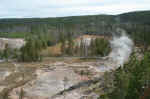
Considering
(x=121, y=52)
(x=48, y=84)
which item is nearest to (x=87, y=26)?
(x=121, y=52)

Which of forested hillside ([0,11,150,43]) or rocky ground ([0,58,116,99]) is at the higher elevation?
forested hillside ([0,11,150,43])

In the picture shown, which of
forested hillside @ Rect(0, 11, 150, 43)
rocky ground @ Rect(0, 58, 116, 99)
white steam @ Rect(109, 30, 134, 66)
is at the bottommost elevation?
rocky ground @ Rect(0, 58, 116, 99)

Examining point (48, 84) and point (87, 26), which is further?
point (87, 26)

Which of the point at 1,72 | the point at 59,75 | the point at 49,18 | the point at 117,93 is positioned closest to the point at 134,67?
the point at 117,93

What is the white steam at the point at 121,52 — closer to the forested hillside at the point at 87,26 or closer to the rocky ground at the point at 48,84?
the rocky ground at the point at 48,84

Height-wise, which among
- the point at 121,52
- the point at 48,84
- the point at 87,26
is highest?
the point at 87,26

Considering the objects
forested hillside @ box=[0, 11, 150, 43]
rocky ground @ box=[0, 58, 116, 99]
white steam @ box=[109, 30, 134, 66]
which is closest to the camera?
rocky ground @ box=[0, 58, 116, 99]

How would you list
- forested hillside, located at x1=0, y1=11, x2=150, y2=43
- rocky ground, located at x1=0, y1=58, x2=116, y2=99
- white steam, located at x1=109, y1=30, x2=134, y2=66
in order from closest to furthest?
rocky ground, located at x1=0, y1=58, x2=116, y2=99 → white steam, located at x1=109, y1=30, x2=134, y2=66 → forested hillside, located at x1=0, y1=11, x2=150, y2=43

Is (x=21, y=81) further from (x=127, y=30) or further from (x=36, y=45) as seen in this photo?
(x=127, y=30)

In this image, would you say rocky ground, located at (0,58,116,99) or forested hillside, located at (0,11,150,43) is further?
forested hillside, located at (0,11,150,43)

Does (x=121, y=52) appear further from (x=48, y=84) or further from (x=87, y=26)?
(x=87, y=26)

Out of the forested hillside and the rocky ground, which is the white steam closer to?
the rocky ground

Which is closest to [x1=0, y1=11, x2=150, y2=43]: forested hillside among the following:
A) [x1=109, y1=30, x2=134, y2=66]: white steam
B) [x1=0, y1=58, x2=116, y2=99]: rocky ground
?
[x1=109, y1=30, x2=134, y2=66]: white steam
